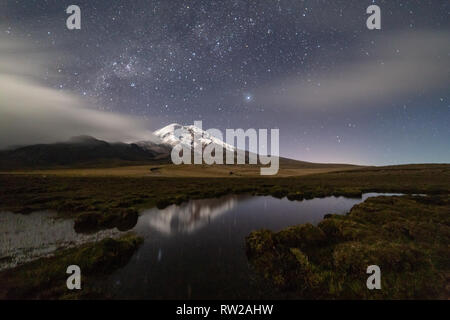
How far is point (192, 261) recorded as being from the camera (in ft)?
40.8

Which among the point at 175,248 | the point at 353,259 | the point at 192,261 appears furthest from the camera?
the point at 175,248

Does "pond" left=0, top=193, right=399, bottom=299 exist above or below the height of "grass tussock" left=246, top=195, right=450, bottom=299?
below

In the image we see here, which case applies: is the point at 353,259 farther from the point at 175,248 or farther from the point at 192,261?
the point at 175,248

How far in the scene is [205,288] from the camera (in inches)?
380

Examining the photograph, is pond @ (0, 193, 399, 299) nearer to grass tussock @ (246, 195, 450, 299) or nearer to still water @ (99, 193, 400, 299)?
still water @ (99, 193, 400, 299)

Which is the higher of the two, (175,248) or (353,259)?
(353,259)

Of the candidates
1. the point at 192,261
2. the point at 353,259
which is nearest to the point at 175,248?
the point at 192,261

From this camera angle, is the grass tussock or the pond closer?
the grass tussock

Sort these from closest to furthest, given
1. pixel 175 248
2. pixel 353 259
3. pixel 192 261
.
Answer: pixel 353 259, pixel 192 261, pixel 175 248

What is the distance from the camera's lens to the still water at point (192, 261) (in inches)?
369

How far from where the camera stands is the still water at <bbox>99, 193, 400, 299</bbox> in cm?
937

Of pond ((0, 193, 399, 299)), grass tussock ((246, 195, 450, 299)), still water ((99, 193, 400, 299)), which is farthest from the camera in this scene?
pond ((0, 193, 399, 299))

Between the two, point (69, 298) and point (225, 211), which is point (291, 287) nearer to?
point (69, 298)

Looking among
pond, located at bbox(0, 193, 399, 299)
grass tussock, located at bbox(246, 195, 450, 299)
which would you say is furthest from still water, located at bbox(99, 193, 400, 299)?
grass tussock, located at bbox(246, 195, 450, 299)
